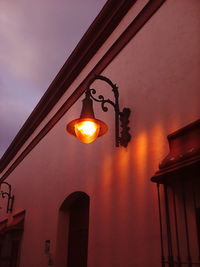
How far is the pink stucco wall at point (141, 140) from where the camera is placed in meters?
3.26

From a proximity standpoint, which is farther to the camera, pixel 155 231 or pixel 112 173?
pixel 112 173

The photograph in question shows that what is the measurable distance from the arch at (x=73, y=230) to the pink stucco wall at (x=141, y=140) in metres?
0.17

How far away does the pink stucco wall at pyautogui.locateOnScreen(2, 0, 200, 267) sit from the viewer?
326 cm

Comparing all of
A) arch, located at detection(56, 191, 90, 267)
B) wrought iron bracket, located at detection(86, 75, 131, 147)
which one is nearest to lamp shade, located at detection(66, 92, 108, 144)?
wrought iron bracket, located at detection(86, 75, 131, 147)

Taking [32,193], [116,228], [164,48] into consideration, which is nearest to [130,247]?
[116,228]

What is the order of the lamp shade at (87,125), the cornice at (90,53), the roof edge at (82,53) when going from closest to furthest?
the lamp shade at (87,125), the cornice at (90,53), the roof edge at (82,53)

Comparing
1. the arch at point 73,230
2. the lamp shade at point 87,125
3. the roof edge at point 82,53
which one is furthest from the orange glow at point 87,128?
the roof edge at point 82,53

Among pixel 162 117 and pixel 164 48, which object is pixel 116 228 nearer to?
pixel 162 117

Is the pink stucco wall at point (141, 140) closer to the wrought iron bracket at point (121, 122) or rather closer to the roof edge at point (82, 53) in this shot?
the wrought iron bracket at point (121, 122)

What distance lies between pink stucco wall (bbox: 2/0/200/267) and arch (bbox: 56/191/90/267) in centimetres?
17

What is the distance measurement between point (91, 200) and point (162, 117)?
1805 mm

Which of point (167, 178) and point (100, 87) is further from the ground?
point (100, 87)

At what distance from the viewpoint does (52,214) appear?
5.95 meters

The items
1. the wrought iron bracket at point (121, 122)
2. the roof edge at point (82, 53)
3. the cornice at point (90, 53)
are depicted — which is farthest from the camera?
the roof edge at point (82, 53)
